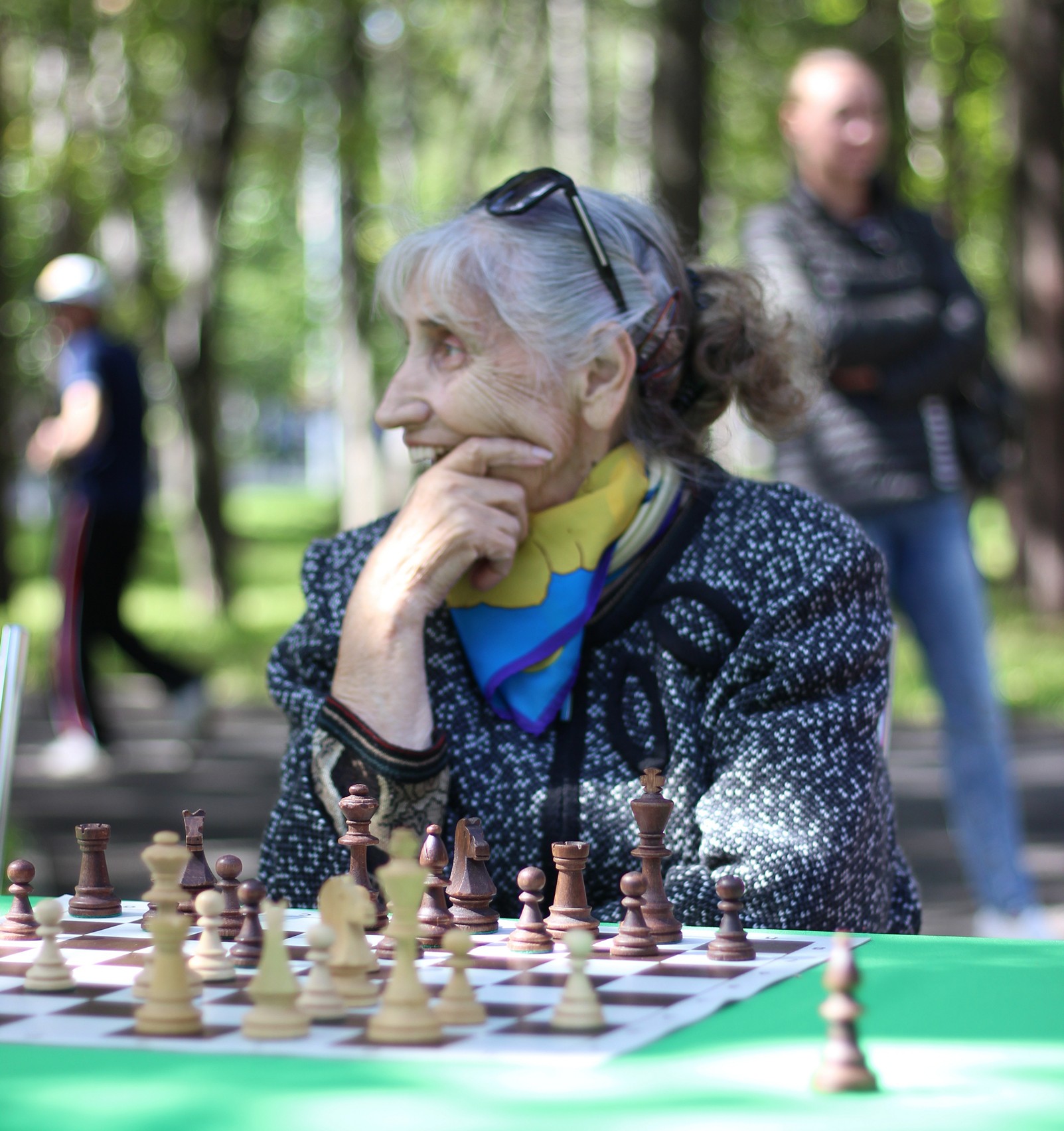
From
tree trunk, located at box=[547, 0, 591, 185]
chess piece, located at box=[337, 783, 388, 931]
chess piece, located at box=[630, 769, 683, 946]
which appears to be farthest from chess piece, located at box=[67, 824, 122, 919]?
tree trunk, located at box=[547, 0, 591, 185]

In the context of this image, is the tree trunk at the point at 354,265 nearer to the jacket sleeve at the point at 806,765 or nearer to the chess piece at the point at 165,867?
the jacket sleeve at the point at 806,765

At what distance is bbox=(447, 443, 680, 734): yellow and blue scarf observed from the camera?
292 cm

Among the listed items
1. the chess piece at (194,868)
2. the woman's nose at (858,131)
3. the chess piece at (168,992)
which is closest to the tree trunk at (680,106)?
the woman's nose at (858,131)

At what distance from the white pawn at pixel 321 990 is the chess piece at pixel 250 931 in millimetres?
218

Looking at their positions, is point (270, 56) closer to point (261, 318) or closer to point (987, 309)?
point (987, 309)

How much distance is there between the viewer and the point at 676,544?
2.97 meters

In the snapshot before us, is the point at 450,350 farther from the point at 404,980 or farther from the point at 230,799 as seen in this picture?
the point at 230,799

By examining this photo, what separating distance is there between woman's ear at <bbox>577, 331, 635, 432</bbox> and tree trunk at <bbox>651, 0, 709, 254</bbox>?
335 inches

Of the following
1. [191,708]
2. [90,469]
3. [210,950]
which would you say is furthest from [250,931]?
[191,708]

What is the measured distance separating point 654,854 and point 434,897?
0.85ft

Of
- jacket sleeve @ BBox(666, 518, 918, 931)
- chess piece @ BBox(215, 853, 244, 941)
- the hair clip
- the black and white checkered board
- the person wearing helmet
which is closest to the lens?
the black and white checkered board

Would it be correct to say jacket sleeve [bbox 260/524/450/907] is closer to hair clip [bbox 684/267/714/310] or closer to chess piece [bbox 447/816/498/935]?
chess piece [bbox 447/816/498/935]

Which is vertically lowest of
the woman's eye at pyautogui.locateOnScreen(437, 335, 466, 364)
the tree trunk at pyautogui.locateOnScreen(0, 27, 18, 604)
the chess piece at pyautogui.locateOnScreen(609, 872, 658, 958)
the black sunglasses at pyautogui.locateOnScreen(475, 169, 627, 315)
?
the chess piece at pyautogui.locateOnScreen(609, 872, 658, 958)

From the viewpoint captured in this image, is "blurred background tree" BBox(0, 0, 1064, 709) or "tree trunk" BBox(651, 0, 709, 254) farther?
"blurred background tree" BBox(0, 0, 1064, 709)
